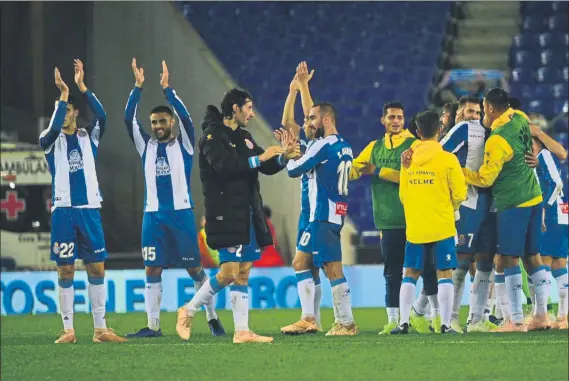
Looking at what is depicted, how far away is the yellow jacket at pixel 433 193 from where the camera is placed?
9391 millimetres

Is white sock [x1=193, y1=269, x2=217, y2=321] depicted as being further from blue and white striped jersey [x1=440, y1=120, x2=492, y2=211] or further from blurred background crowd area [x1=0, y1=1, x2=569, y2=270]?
blurred background crowd area [x1=0, y1=1, x2=569, y2=270]

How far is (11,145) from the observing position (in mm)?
16672

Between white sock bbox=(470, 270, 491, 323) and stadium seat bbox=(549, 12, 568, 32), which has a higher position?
stadium seat bbox=(549, 12, 568, 32)

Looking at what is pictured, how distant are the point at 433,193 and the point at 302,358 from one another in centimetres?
218

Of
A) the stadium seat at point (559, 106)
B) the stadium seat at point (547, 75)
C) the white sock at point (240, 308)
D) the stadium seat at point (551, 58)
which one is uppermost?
the stadium seat at point (551, 58)

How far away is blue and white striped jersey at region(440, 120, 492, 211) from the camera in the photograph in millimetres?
9961

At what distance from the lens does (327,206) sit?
9523 millimetres

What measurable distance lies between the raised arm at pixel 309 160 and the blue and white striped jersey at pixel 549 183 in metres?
2.17

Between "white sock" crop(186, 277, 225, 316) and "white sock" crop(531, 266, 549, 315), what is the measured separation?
254 centimetres

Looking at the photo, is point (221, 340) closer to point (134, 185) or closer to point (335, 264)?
point (335, 264)

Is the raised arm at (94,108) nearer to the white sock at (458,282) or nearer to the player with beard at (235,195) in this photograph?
the player with beard at (235,195)

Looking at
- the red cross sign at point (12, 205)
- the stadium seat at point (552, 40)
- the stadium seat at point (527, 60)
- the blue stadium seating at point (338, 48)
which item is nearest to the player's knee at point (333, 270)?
the red cross sign at point (12, 205)

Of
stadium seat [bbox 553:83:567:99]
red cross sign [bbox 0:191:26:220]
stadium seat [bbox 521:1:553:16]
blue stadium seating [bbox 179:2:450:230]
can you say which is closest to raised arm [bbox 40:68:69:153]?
red cross sign [bbox 0:191:26:220]

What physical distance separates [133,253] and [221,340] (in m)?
7.31
